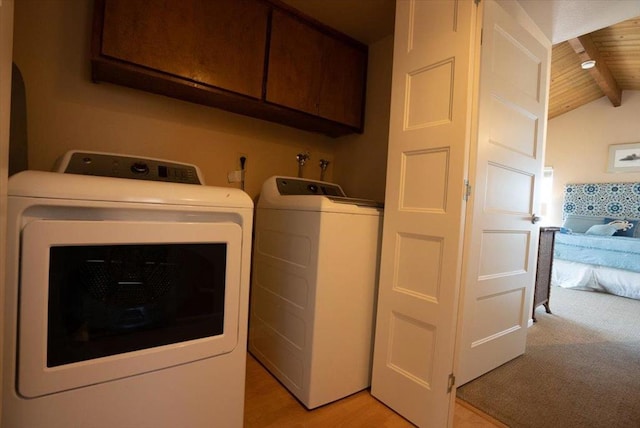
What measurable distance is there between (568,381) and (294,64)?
2565 mm

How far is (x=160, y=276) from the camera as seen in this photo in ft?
3.12

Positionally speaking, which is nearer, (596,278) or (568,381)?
(568,381)

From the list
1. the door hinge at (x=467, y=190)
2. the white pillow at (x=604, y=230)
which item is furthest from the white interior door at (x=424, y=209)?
the white pillow at (x=604, y=230)

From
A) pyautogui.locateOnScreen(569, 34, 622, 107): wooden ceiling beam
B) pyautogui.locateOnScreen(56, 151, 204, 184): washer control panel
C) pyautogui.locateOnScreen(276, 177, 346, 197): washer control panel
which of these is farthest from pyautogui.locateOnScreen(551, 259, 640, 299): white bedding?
pyautogui.locateOnScreen(56, 151, 204, 184): washer control panel

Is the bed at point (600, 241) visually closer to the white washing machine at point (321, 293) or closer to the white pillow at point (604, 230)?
the white pillow at point (604, 230)

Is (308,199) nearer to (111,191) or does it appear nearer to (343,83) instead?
(111,191)

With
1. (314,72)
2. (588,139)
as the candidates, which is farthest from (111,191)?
(588,139)

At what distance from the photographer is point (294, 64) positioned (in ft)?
5.83

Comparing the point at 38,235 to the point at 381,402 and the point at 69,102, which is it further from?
the point at 381,402

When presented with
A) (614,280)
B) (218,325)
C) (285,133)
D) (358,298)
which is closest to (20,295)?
(218,325)

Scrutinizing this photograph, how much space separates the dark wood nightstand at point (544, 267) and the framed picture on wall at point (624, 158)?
13.5 feet

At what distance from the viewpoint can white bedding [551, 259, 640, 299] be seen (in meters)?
3.58

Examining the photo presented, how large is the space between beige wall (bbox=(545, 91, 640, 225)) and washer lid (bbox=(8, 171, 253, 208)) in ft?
23.5

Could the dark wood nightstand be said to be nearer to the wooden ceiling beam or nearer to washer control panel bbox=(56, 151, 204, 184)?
the wooden ceiling beam
